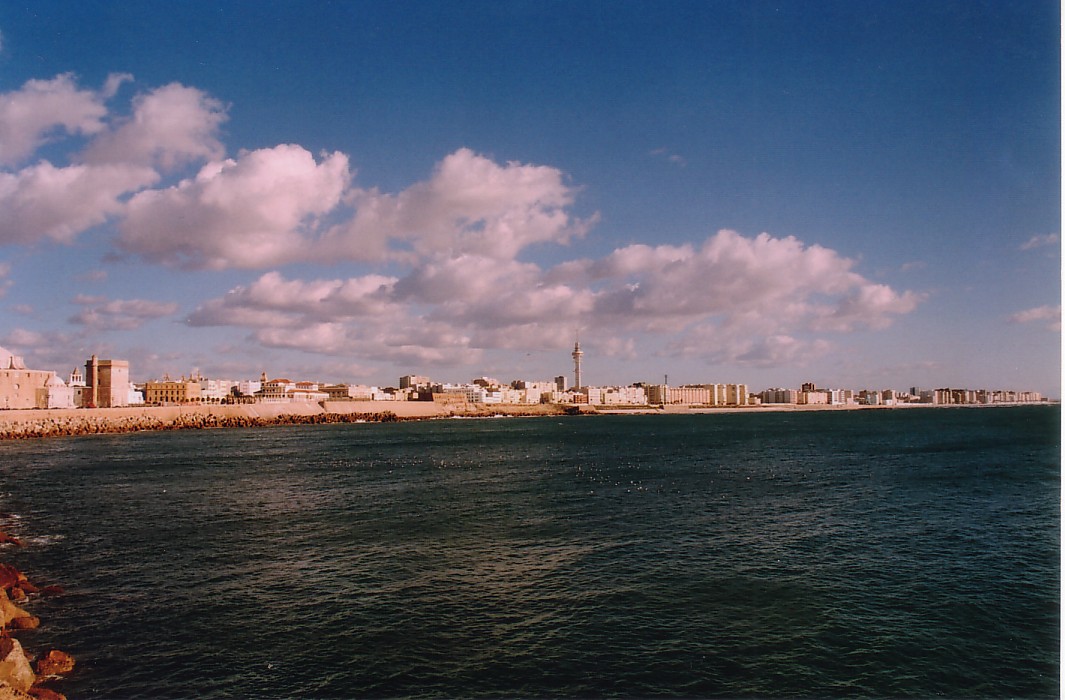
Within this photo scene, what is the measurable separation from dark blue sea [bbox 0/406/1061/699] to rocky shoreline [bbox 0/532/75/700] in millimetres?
605

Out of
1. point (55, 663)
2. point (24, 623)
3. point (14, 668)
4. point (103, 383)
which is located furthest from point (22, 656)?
point (103, 383)

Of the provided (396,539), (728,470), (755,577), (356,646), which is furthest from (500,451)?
(356,646)

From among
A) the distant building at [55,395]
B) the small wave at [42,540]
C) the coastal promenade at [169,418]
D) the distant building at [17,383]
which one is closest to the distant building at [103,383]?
the distant building at [55,395]

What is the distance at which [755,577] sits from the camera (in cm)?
2614

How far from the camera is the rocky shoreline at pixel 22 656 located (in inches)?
614

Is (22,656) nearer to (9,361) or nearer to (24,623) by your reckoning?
(24,623)

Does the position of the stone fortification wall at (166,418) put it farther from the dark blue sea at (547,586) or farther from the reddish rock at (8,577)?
the reddish rock at (8,577)

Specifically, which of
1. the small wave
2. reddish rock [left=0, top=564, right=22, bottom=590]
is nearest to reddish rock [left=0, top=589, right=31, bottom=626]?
reddish rock [left=0, top=564, right=22, bottom=590]

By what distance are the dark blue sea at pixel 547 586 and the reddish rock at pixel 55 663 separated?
436 mm

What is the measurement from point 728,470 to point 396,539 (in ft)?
119

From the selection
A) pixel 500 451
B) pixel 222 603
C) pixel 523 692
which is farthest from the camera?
pixel 500 451

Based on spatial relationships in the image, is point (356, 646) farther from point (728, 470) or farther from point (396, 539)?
point (728, 470)

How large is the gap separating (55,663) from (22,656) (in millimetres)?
1740

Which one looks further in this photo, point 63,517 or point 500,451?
point 500,451
